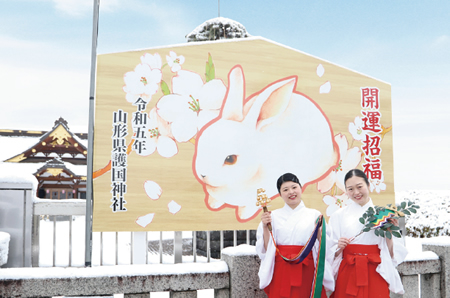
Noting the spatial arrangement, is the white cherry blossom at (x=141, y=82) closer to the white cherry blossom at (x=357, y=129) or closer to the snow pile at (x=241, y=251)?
the snow pile at (x=241, y=251)

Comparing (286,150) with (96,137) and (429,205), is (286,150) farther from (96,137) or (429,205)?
(429,205)

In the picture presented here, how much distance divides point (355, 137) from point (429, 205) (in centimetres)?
568

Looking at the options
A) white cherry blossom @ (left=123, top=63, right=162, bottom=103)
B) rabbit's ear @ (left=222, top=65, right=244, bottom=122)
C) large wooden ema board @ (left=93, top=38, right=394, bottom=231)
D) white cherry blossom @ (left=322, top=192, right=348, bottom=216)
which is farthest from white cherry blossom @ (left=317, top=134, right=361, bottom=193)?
white cherry blossom @ (left=123, top=63, right=162, bottom=103)

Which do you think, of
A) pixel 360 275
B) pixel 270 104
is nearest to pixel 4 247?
pixel 270 104

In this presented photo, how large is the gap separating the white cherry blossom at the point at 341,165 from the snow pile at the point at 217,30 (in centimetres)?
327

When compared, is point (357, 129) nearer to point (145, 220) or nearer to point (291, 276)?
point (145, 220)

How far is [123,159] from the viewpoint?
222 inches

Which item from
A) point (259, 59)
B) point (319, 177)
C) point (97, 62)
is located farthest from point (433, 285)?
point (97, 62)

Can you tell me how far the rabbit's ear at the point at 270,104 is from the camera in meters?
6.25

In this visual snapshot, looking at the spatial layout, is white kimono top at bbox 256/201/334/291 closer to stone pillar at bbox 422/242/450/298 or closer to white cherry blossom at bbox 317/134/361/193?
stone pillar at bbox 422/242/450/298

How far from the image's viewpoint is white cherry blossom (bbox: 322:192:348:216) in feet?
21.7

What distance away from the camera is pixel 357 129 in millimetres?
6879

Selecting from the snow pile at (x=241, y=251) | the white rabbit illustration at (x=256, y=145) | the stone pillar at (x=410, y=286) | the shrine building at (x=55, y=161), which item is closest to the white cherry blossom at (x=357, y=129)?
the white rabbit illustration at (x=256, y=145)

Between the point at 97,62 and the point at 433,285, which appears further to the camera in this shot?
the point at 97,62
